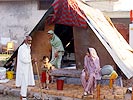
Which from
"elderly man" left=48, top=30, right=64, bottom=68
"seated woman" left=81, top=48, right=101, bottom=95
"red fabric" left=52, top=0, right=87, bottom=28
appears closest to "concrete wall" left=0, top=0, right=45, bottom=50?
"elderly man" left=48, top=30, right=64, bottom=68

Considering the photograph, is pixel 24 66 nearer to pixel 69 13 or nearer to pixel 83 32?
pixel 69 13

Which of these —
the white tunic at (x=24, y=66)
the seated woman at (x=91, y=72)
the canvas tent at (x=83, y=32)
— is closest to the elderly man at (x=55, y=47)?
the canvas tent at (x=83, y=32)

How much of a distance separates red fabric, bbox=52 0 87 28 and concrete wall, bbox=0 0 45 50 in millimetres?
10001

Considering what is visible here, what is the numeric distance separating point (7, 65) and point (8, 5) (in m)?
10.2

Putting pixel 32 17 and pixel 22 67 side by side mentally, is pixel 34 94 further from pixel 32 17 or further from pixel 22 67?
pixel 32 17

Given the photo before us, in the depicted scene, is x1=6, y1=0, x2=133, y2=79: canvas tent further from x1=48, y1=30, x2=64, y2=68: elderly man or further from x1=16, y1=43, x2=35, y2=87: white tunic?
x1=16, y1=43, x2=35, y2=87: white tunic

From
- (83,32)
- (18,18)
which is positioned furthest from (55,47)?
(18,18)

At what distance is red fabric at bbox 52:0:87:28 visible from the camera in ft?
28.0

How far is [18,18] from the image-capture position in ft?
63.3

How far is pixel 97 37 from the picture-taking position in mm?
8742

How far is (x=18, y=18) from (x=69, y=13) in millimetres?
11195

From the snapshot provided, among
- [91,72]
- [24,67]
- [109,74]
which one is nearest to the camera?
[91,72]

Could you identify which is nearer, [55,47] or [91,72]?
[91,72]

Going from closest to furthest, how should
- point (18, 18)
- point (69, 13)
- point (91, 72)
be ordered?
point (91, 72), point (69, 13), point (18, 18)
